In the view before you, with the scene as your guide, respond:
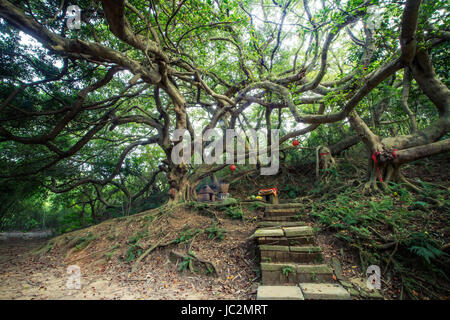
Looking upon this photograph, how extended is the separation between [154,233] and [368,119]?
8.45m

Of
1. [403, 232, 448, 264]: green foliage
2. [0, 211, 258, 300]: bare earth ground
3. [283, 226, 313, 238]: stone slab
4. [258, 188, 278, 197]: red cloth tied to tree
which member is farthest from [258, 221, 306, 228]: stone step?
[403, 232, 448, 264]: green foliage

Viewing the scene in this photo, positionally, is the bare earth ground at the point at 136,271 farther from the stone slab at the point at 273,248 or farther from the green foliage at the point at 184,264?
the stone slab at the point at 273,248

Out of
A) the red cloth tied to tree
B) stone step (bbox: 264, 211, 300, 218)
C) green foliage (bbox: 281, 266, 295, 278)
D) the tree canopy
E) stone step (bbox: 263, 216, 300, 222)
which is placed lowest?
green foliage (bbox: 281, 266, 295, 278)

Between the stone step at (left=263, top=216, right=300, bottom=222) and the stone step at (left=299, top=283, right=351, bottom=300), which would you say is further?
the stone step at (left=263, top=216, right=300, bottom=222)

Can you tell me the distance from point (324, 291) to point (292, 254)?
0.76 meters

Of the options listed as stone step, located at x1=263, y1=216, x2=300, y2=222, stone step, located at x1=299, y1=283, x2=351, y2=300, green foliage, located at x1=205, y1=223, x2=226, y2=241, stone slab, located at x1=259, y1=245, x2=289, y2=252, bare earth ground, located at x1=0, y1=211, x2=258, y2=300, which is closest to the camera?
stone step, located at x1=299, y1=283, x2=351, y2=300

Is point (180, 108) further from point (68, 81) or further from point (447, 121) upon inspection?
point (447, 121)

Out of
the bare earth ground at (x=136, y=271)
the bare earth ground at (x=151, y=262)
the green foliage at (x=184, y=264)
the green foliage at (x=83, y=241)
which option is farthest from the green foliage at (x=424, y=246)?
the green foliage at (x=83, y=241)

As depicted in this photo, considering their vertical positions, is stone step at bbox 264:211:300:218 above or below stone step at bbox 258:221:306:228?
above

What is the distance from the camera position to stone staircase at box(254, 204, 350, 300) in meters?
2.58

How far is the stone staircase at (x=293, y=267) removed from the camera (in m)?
2.58

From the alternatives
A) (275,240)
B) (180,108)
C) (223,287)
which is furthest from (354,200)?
(180,108)

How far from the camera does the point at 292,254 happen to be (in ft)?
10.9

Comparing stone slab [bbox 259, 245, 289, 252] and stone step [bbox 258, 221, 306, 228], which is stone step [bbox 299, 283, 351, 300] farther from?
stone step [bbox 258, 221, 306, 228]
